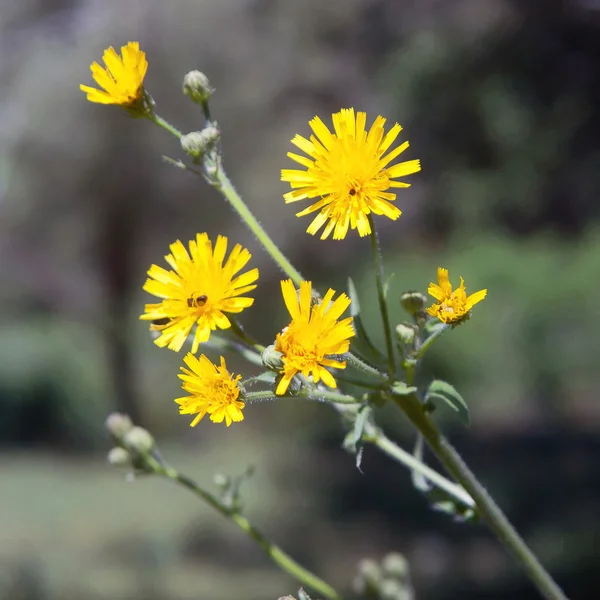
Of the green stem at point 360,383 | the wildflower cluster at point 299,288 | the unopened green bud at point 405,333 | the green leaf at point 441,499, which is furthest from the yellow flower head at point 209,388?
the green leaf at point 441,499

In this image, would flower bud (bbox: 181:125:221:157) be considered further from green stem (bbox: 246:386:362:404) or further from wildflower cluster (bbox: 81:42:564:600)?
green stem (bbox: 246:386:362:404)

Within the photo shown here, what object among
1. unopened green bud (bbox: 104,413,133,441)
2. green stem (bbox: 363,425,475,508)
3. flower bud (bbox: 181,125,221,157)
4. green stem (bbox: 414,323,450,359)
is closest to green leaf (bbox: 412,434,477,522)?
green stem (bbox: 363,425,475,508)

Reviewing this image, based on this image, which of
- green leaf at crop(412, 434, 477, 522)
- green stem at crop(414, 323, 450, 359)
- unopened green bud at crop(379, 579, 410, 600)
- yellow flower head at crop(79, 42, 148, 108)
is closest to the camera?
green stem at crop(414, 323, 450, 359)

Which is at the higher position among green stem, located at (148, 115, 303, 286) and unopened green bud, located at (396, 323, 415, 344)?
green stem, located at (148, 115, 303, 286)

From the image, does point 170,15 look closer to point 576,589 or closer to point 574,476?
point 574,476

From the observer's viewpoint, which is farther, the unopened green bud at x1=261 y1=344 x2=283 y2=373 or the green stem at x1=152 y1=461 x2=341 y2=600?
the green stem at x1=152 y1=461 x2=341 y2=600

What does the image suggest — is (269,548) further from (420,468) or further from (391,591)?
(391,591)
